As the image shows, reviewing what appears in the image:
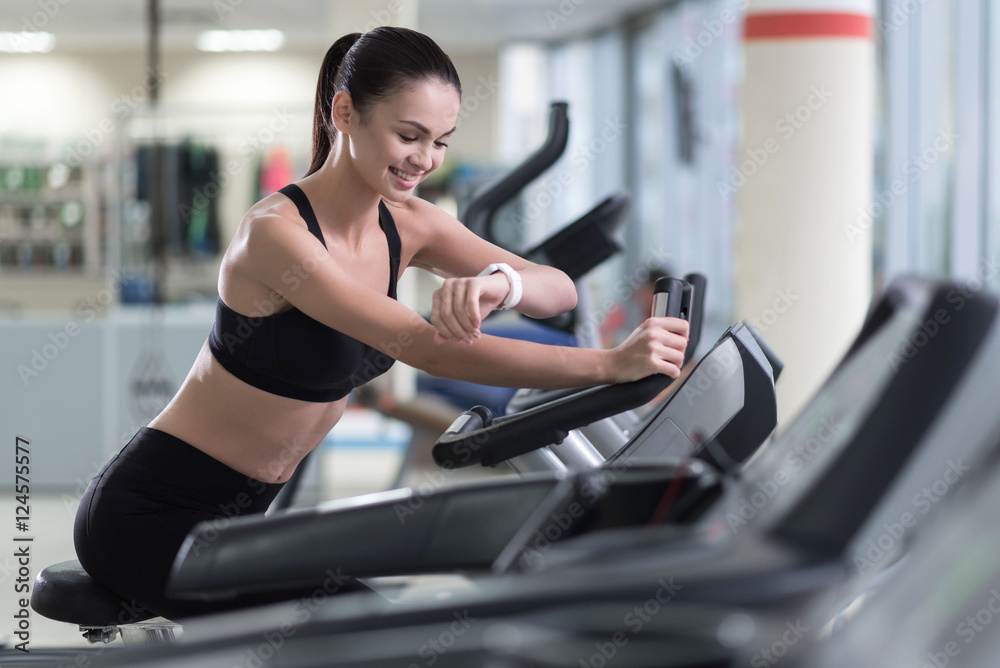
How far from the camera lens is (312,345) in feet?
4.23

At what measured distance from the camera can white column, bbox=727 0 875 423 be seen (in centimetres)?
361

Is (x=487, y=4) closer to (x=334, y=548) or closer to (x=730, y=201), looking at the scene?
(x=730, y=201)

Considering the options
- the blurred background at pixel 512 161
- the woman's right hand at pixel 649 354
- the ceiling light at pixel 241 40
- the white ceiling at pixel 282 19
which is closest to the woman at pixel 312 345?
the woman's right hand at pixel 649 354

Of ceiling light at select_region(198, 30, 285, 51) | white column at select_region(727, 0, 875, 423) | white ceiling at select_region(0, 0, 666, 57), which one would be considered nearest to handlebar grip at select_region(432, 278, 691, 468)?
white column at select_region(727, 0, 875, 423)

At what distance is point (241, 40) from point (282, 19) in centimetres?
87

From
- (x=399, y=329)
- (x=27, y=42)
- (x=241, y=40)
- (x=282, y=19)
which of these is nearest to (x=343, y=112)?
(x=399, y=329)

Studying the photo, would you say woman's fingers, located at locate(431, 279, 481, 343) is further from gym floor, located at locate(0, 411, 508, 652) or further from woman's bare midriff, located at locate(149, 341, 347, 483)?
gym floor, located at locate(0, 411, 508, 652)

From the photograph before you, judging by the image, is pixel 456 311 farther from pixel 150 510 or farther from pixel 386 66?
pixel 150 510

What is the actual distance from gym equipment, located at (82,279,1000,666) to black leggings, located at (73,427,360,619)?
46cm

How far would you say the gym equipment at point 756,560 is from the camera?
73 centimetres

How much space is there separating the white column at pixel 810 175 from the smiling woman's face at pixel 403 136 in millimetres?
2598

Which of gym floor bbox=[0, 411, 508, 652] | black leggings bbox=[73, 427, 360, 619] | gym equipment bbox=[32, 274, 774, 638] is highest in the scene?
gym equipment bbox=[32, 274, 774, 638]

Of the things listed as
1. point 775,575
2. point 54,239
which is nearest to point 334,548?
point 775,575

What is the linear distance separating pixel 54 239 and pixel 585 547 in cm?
713
